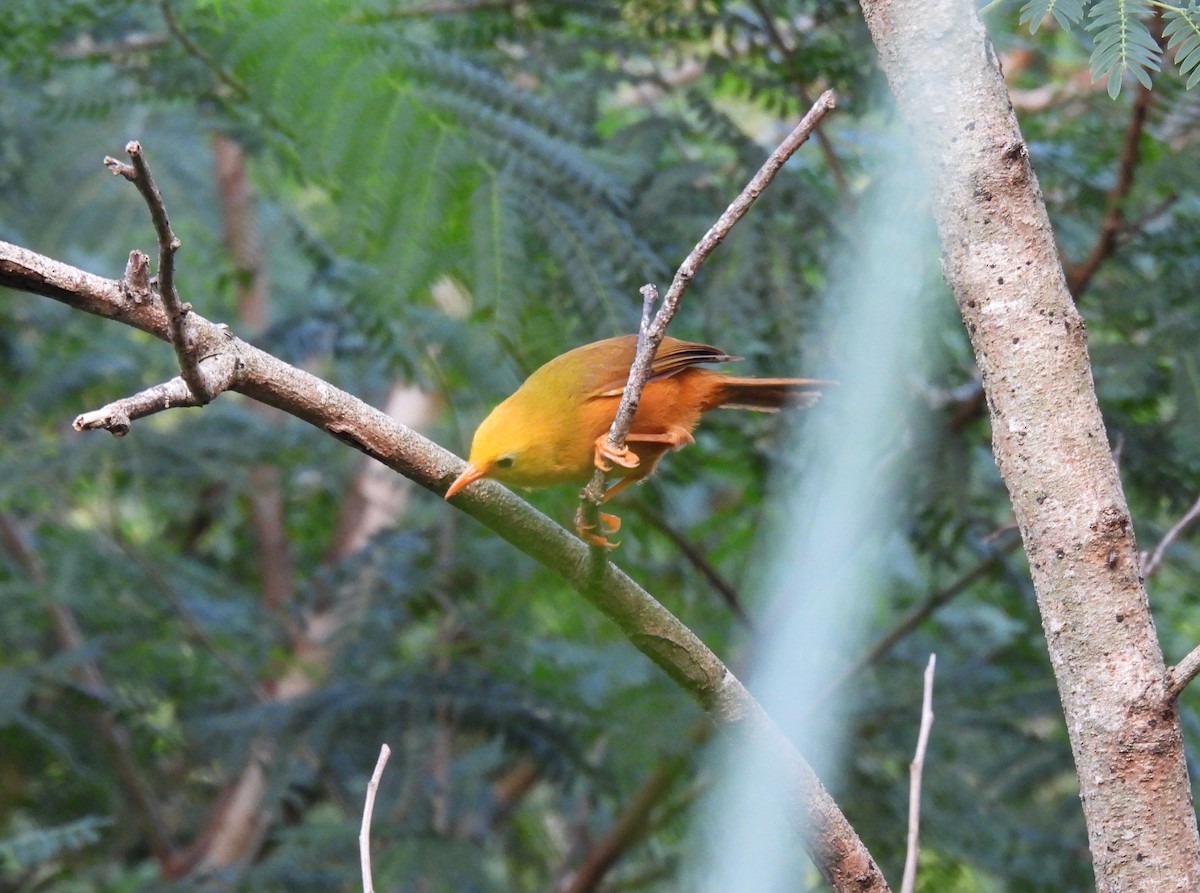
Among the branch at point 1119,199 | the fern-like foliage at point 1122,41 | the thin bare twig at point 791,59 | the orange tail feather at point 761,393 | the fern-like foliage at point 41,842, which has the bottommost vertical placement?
the fern-like foliage at point 41,842

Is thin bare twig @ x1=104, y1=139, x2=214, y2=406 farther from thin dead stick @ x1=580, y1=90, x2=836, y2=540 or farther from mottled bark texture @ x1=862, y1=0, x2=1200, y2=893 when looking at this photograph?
mottled bark texture @ x1=862, y1=0, x2=1200, y2=893

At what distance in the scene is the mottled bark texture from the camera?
1475 millimetres

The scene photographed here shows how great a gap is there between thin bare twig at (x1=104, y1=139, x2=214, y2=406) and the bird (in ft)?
1.41

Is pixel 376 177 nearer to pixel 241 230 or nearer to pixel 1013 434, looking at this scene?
pixel 1013 434

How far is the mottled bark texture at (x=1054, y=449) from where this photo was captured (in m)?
1.47

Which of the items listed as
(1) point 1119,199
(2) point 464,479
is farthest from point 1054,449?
(1) point 1119,199

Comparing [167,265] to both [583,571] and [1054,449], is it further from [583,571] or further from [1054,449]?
[1054,449]

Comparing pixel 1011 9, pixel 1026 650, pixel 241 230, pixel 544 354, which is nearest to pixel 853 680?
pixel 1026 650

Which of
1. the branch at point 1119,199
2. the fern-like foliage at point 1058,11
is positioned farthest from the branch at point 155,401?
the branch at point 1119,199

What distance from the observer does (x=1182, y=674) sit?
146 cm

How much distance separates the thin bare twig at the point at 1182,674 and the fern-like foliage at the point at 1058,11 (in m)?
0.90

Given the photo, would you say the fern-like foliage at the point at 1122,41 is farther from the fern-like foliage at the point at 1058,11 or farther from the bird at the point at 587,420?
the bird at the point at 587,420

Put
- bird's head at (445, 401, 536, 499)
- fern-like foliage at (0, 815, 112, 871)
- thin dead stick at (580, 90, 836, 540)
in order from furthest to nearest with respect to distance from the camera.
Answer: fern-like foliage at (0, 815, 112, 871)
bird's head at (445, 401, 536, 499)
thin dead stick at (580, 90, 836, 540)

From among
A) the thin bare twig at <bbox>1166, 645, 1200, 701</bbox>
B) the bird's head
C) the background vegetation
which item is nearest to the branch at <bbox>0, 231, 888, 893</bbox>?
the bird's head
